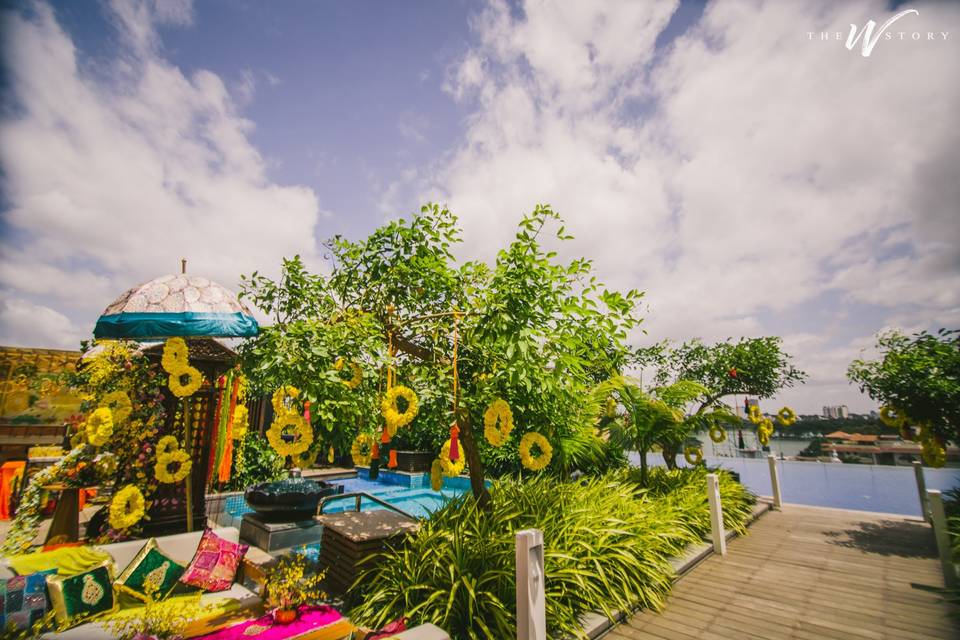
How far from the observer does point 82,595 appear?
306cm

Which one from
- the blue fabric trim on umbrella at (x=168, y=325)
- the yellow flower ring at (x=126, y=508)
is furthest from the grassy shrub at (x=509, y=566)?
the yellow flower ring at (x=126, y=508)

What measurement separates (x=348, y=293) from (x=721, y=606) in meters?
5.71

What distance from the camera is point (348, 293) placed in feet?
16.7

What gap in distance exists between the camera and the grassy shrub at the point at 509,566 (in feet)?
11.9

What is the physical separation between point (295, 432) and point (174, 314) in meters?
2.20

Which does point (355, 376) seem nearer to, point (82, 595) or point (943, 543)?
point (82, 595)

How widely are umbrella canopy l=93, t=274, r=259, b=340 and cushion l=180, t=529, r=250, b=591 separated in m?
2.21

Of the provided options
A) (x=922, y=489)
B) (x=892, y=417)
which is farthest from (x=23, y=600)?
(x=922, y=489)

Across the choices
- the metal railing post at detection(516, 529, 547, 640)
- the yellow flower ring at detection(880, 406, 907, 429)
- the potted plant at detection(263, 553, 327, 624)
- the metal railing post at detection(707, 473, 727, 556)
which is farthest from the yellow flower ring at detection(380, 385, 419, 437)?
the yellow flower ring at detection(880, 406, 907, 429)

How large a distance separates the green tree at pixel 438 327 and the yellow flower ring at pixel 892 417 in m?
Result: 6.26

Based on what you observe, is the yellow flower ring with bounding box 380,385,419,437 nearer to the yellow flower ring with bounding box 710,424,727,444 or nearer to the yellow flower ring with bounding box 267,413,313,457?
the yellow flower ring with bounding box 267,413,313,457

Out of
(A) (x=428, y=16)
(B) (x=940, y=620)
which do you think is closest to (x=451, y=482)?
(B) (x=940, y=620)

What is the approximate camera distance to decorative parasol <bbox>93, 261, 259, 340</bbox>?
4.46 meters

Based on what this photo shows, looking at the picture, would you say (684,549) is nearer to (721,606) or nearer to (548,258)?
(721,606)
